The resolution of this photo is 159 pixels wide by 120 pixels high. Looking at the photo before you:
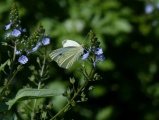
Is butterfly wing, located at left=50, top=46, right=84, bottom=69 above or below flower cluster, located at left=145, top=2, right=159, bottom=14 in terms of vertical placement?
below

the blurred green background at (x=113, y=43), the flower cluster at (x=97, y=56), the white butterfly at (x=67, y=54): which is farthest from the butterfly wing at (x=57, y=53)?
the blurred green background at (x=113, y=43)

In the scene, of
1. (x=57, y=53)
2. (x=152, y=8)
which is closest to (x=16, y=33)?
(x=57, y=53)

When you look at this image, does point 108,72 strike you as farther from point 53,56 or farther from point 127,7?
point 53,56

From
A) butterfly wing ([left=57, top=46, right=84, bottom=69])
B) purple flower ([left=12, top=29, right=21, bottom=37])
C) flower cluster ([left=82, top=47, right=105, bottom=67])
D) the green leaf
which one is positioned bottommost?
the green leaf

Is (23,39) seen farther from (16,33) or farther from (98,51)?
(98,51)

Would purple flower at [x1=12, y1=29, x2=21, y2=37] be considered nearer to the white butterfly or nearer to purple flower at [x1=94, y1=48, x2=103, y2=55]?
the white butterfly

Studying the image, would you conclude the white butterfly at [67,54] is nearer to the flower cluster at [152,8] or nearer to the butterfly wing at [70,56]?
the butterfly wing at [70,56]

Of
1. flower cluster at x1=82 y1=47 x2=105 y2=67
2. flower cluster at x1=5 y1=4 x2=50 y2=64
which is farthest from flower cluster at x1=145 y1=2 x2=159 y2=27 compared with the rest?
flower cluster at x1=82 y1=47 x2=105 y2=67
